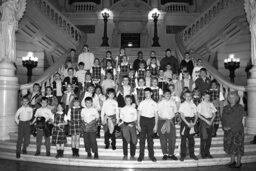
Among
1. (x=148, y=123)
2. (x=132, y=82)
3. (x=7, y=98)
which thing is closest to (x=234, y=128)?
(x=148, y=123)

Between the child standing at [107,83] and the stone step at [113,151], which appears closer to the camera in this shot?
the stone step at [113,151]

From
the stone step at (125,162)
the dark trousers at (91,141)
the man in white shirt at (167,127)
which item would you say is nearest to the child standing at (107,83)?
the dark trousers at (91,141)

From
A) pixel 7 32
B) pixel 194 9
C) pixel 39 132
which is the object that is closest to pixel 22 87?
pixel 7 32

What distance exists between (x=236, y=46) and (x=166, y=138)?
327 inches

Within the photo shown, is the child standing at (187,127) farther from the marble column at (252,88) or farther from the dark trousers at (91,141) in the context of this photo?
the marble column at (252,88)

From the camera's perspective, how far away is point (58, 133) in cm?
645

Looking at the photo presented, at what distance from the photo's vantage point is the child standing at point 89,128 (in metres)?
6.33

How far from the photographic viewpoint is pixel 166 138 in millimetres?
6395

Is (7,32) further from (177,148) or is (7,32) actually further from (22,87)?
(177,148)

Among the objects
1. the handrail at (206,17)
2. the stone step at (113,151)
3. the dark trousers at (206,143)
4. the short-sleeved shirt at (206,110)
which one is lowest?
the stone step at (113,151)

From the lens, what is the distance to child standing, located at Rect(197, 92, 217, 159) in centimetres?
638

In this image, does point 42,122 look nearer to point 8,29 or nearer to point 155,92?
point 155,92

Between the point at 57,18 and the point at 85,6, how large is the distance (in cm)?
491

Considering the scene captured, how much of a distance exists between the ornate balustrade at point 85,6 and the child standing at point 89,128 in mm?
12646
